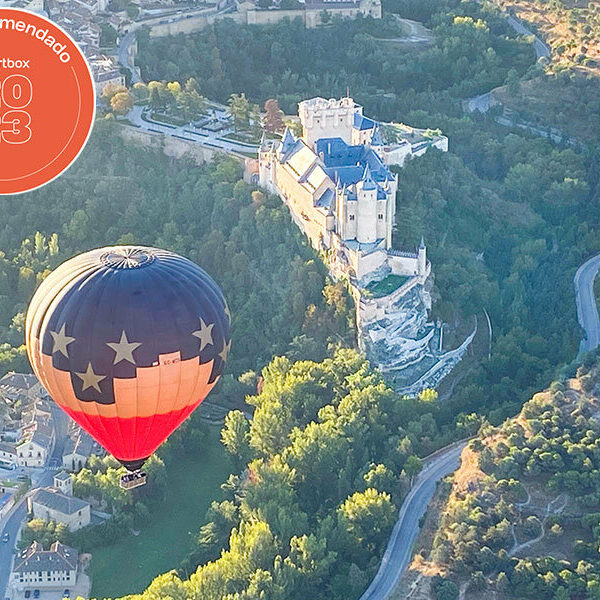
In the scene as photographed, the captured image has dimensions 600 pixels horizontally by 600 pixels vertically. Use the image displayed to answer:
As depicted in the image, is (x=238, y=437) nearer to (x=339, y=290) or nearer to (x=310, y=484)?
(x=310, y=484)

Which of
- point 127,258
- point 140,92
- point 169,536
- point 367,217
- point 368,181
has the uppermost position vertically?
point 127,258

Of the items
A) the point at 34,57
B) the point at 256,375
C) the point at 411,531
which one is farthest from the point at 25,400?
the point at 411,531

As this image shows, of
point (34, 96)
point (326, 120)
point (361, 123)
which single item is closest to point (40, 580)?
point (34, 96)

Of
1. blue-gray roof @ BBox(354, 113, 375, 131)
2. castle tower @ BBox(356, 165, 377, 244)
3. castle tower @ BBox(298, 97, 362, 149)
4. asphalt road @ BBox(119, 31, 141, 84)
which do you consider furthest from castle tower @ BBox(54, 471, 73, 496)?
asphalt road @ BBox(119, 31, 141, 84)

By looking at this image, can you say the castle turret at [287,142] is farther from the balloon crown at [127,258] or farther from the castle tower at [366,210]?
the balloon crown at [127,258]

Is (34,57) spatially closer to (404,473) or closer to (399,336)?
(399,336)
